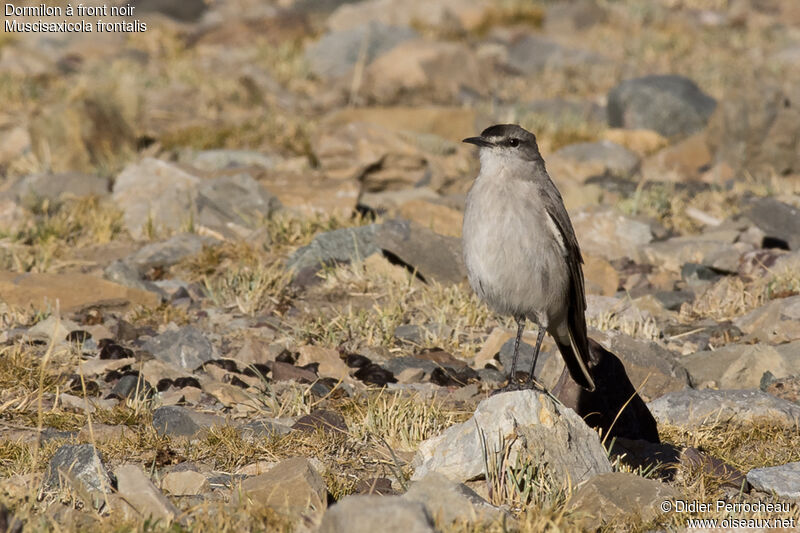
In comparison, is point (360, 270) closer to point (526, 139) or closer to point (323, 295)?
point (323, 295)

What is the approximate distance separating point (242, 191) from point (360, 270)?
8.47 ft

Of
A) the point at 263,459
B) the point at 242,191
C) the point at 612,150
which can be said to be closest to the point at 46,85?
the point at 242,191

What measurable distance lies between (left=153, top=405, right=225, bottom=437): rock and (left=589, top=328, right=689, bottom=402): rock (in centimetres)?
288

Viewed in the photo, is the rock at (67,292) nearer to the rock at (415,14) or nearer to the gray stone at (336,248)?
the gray stone at (336,248)

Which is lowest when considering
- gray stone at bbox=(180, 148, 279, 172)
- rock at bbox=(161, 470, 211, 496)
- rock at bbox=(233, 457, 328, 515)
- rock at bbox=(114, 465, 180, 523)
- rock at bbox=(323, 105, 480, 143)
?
rock at bbox=(161, 470, 211, 496)

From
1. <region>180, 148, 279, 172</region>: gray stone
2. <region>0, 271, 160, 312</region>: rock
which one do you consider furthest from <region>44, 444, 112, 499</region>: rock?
<region>180, 148, 279, 172</region>: gray stone

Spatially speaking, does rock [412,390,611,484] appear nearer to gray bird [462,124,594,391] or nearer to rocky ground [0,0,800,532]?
rocky ground [0,0,800,532]

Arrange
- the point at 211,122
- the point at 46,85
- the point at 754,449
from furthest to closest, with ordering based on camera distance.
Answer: the point at 46,85
the point at 211,122
the point at 754,449

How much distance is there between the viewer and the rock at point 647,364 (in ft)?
24.1

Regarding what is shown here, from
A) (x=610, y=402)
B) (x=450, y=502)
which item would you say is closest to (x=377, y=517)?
(x=450, y=502)

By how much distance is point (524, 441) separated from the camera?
523 cm

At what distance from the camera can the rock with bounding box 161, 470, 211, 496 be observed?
210 inches

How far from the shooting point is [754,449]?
638 cm

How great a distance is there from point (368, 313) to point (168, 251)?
2.53m
